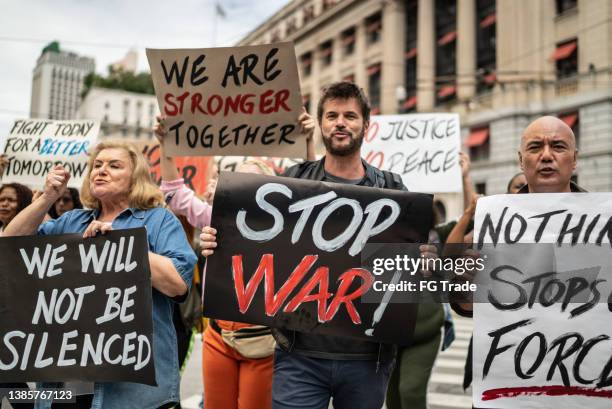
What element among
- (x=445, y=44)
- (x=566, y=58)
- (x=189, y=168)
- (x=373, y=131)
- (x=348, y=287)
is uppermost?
(x=445, y=44)

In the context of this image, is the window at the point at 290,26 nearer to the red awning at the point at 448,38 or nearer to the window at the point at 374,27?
the window at the point at 374,27

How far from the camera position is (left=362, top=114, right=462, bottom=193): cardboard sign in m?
5.41

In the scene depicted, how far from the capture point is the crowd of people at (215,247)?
7.87ft

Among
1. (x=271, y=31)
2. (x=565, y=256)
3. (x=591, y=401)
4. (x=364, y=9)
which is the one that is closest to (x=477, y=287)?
(x=565, y=256)

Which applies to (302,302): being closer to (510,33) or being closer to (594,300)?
(594,300)

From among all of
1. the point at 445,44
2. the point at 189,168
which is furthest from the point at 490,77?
the point at 189,168

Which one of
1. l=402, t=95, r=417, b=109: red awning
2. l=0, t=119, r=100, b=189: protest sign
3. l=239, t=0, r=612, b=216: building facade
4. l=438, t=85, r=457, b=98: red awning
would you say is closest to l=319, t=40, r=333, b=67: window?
l=239, t=0, r=612, b=216: building facade

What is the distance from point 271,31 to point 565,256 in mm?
48859

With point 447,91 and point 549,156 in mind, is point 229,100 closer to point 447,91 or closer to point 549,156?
point 549,156

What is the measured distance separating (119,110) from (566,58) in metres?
53.6

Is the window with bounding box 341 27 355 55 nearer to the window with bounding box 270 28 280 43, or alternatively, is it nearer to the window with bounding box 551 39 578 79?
the window with bounding box 270 28 280 43

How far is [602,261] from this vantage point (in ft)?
7.32

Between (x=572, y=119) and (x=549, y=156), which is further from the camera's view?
(x=572, y=119)

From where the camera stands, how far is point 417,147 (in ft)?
18.2
